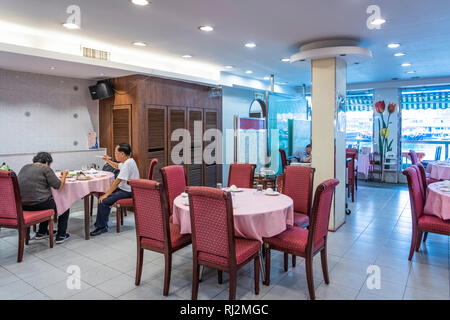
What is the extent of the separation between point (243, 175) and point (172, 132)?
2.38 metres

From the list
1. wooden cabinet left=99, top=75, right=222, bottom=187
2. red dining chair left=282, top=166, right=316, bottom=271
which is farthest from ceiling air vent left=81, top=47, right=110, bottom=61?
red dining chair left=282, top=166, right=316, bottom=271

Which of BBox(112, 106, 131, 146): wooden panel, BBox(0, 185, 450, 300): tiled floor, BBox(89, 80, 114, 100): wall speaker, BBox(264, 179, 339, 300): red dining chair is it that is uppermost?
BBox(89, 80, 114, 100): wall speaker

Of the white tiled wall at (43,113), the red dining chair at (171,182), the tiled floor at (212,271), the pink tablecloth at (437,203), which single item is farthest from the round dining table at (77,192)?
the pink tablecloth at (437,203)

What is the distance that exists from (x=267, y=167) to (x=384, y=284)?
4.71 metres

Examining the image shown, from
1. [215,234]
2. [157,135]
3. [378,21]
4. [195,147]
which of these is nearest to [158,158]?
[157,135]

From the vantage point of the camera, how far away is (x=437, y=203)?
3559 millimetres

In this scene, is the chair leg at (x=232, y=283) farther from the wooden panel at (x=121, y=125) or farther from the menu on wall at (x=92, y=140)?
the menu on wall at (x=92, y=140)

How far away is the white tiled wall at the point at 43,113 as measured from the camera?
200 inches

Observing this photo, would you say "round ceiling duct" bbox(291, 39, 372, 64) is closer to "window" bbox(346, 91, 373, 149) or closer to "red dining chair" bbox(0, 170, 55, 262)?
"red dining chair" bbox(0, 170, 55, 262)

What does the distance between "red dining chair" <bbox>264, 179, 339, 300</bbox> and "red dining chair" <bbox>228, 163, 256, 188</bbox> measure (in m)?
1.34

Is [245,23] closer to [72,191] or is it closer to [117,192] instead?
[117,192]

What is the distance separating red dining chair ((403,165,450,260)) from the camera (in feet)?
11.3
